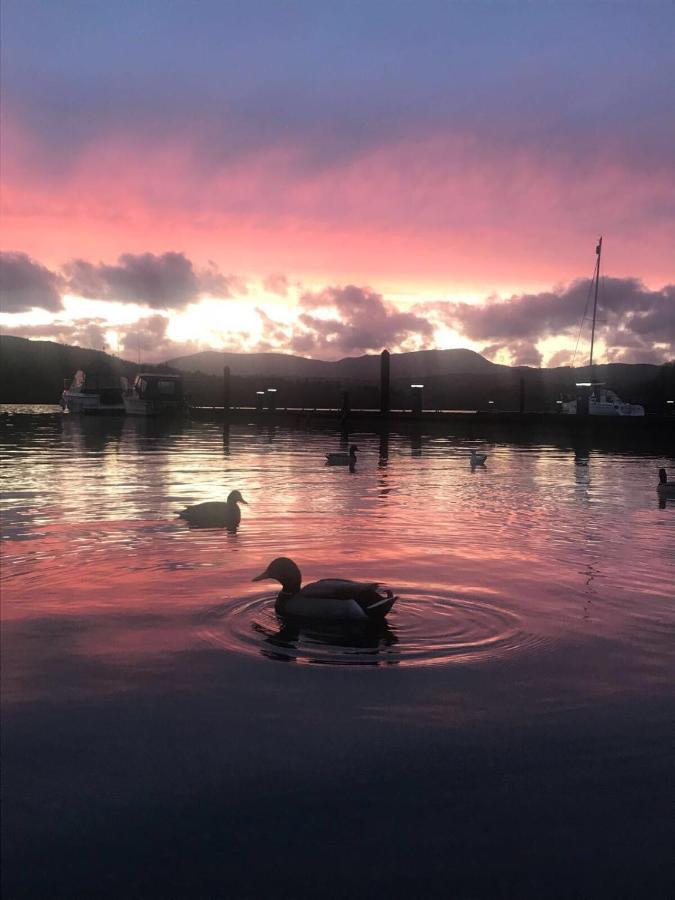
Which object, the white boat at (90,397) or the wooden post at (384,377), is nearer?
the wooden post at (384,377)

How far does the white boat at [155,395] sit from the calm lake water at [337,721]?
75.6 m

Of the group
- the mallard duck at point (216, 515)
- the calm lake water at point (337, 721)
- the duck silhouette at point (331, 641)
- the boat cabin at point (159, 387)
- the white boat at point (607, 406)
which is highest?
the boat cabin at point (159, 387)

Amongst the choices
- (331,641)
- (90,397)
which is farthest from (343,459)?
(90,397)

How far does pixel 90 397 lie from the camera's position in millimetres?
102000

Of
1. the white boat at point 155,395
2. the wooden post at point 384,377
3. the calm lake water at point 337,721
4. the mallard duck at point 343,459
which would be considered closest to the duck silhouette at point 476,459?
the mallard duck at point 343,459

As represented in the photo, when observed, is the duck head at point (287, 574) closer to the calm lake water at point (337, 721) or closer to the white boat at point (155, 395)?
the calm lake water at point (337, 721)

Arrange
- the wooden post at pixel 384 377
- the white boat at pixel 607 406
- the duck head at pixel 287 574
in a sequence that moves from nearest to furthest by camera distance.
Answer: the duck head at pixel 287 574, the wooden post at pixel 384 377, the white boat at pixel 607 406

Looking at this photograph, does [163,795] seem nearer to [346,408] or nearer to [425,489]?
[425,489]

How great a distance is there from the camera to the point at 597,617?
388 inches

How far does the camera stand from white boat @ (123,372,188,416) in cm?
8956

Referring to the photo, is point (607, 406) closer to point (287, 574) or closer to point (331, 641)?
point (287, 574)

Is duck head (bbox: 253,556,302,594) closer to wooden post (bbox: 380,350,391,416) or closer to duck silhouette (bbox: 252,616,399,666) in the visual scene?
duck silhouette (bbox: 252,616,399,666)

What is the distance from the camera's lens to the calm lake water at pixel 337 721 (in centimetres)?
461

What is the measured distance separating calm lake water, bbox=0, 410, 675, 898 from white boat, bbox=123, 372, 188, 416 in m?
75.6
